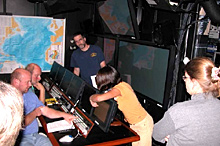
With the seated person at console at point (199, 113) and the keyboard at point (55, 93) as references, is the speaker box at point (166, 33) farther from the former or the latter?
the keyboard at point (55, 93)

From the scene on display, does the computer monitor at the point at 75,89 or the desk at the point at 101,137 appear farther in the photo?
the computer monitor at the point at 75,89

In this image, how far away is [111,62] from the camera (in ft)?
13.2

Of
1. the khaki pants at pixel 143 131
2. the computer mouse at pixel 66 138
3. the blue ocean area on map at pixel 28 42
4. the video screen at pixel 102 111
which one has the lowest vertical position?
the khaki pants at pixel 143 131

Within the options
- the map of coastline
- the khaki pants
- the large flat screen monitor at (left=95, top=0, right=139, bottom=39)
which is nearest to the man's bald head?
the khaki pants

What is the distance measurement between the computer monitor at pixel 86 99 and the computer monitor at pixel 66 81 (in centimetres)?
52

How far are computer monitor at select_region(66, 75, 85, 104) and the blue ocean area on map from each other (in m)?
1.81

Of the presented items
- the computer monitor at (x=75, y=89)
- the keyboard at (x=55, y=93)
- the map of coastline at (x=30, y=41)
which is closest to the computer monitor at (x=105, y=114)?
the computer monitor at (x=75, y=89)

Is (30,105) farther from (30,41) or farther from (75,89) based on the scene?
(30,41)

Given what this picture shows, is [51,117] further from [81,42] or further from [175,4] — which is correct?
[175,4]

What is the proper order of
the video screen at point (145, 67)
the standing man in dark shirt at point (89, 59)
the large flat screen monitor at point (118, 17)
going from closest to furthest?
the video screen at point (145, 67) < the large flat screen monitor at point (118, 17) < the standing man in dark shirt at point (89, 59)

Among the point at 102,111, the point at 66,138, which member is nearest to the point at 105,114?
the point at 102,111

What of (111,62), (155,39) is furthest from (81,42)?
(155,39)

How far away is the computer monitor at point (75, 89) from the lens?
2604 mm

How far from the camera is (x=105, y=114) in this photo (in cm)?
212
